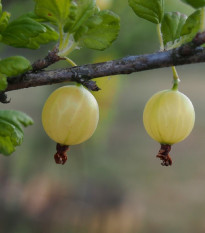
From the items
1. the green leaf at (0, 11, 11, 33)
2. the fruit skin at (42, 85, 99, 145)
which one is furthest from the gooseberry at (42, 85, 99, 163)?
the green leaf at (0, 11, 11, 33)

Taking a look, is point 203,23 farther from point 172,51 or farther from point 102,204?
point 102,204

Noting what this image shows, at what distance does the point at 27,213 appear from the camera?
446 centimetres

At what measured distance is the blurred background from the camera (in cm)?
258

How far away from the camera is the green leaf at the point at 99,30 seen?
529mm

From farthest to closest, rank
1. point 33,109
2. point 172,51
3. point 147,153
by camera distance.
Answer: point 33,109 < point 147,153 < point 172,51

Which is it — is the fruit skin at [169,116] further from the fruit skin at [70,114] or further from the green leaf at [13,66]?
the green leaf at [13,66]

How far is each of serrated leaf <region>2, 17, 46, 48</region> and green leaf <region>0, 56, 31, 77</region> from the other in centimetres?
4

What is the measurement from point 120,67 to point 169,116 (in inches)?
3.9

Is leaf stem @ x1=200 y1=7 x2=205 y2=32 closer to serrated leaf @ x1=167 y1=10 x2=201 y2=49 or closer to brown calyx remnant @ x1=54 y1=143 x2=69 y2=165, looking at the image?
serrated leaf @ x1=167 y1=10 x2=201 y2=49

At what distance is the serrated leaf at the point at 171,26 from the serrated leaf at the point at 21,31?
164mm

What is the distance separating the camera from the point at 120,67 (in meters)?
0.54

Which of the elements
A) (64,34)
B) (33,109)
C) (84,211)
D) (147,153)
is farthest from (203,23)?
(33,109)

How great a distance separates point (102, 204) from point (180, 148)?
3.81 meters

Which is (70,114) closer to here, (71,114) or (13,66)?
(71,114)
